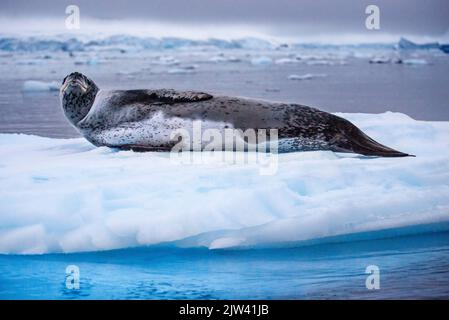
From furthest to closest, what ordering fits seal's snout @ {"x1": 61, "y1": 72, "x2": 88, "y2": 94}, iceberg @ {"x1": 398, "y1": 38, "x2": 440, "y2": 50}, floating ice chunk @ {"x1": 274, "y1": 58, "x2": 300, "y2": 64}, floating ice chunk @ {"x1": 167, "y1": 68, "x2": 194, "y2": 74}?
floating ice chunk @ {"x1": 274, "y1": 58, "x2": 300, "y2": 64} < floating ice chunk @ {"x1": 167, "y1": 68, "x2": 194, "y2": 74} < iceberg @ {"x1": 398, "y1": 38, "x2": 440, "y2": 50} < seal's snout @ {"x1": 61, "y1": 72, "x2": 88, "y2": 94}

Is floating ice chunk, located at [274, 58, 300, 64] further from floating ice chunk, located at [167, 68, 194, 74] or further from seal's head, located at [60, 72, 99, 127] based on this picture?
seal's head, located at [60, 72, 99, 127]

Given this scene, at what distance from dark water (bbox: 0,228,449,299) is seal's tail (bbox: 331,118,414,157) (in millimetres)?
659

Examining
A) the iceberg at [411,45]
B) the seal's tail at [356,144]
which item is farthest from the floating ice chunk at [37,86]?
the seal's tail at [356,144]

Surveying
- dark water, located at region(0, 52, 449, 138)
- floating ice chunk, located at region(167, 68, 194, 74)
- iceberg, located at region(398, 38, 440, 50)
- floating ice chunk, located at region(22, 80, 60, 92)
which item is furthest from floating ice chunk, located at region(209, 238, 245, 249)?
floating ice chunk, located at region(167, 68, 194, 74)

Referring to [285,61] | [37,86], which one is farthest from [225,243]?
[285,61]

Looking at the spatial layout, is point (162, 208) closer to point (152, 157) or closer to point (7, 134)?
point (152, 157)

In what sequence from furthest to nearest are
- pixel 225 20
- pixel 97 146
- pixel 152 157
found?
pixel 225 20 → pixel 97 146 → pixel 152 157

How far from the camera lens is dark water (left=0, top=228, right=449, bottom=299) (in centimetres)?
263

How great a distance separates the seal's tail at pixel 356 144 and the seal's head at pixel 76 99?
144 cm

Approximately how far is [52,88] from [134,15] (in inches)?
104

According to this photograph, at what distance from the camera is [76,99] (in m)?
4.04

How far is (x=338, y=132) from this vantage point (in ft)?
12.0

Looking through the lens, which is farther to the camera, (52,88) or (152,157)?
(52,88)
